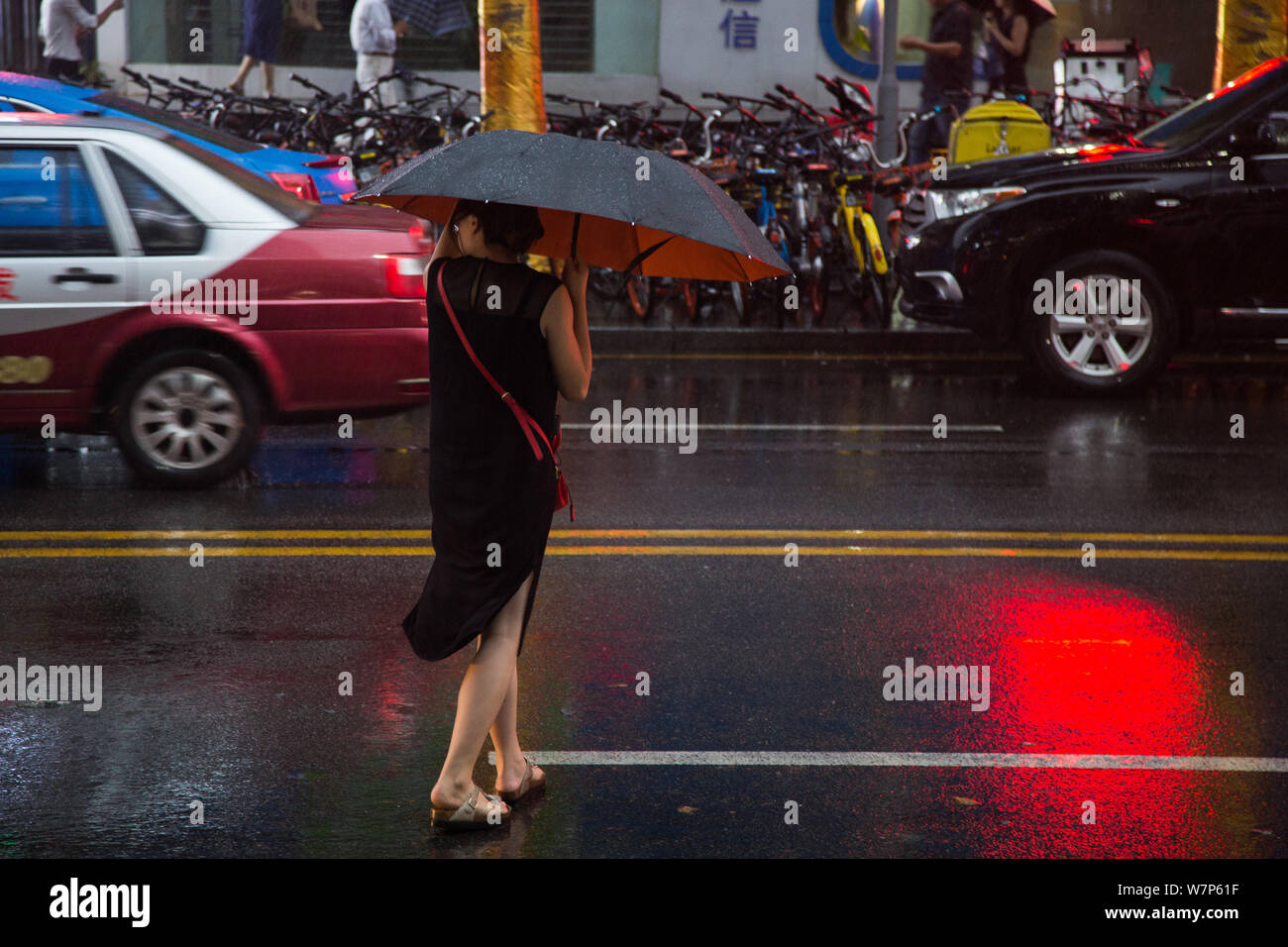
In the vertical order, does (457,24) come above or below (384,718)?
above

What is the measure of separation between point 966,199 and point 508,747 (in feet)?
25.7

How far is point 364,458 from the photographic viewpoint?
347 inches

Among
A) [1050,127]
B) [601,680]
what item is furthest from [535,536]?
[1050,127]

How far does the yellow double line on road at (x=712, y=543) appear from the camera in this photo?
6.79 metres

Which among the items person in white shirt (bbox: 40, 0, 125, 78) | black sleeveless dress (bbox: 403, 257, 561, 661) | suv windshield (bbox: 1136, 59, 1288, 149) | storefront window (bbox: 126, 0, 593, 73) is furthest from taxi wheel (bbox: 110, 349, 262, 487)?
storefront window (bbox: 126, 0, 593, 73)

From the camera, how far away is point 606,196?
3.76 metres

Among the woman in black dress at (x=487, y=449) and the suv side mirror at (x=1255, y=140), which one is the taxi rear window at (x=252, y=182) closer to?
the woman in black dress at (x=487, y=449)

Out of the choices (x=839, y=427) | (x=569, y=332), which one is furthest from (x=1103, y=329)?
(x=569, y=332)

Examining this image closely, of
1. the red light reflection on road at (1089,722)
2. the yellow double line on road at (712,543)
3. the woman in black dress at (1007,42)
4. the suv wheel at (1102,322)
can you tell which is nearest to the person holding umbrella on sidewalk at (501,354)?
the red light reflection on road at (1089,722)

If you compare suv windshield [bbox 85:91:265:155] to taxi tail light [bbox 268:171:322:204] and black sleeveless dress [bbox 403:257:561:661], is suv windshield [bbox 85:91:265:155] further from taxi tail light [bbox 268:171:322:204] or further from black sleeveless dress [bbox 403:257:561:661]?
black sleeveless dress [bbox 403:257:561:661]

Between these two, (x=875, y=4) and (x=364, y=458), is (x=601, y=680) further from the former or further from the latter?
(x=875, y=4)

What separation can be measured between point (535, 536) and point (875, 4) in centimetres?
1929

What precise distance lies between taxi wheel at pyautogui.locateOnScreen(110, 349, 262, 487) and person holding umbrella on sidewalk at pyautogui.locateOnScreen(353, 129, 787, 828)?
155 inches

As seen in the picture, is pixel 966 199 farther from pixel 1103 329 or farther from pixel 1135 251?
pixel 1103 329
